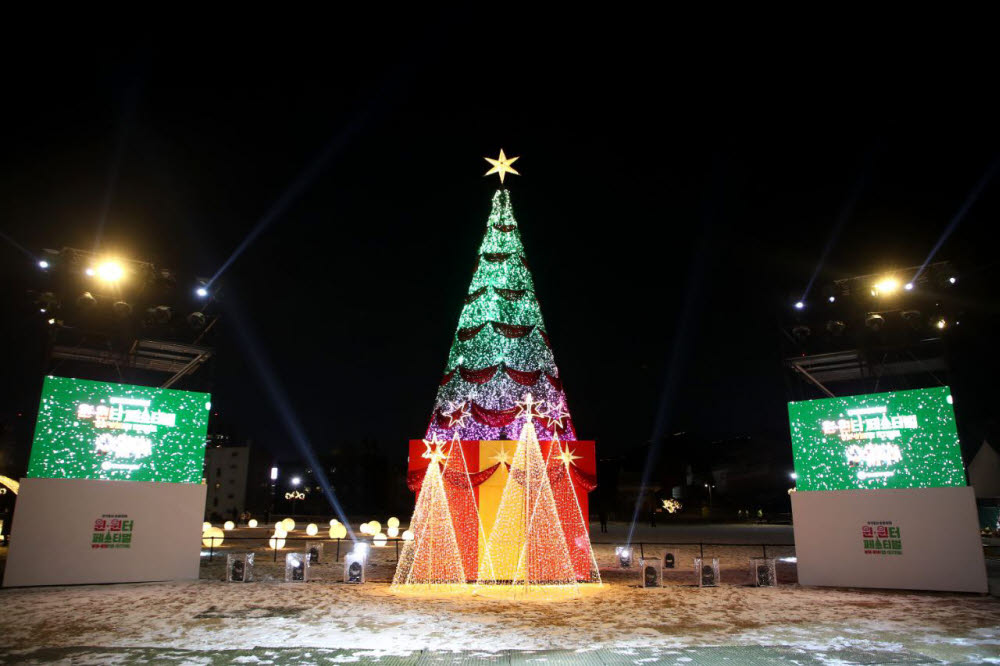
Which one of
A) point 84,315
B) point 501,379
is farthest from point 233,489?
point 501,379

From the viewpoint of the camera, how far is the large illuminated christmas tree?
12945 millimetres

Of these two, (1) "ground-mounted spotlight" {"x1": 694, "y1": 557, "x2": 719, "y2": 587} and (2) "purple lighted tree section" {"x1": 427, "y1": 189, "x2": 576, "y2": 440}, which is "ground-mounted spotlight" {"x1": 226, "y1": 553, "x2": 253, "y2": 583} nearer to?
(2) "purple lighted tree section" {"x1": 427, "y1": 189, "x2": 576, "y2": 440}

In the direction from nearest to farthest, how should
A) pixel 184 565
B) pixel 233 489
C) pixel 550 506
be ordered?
pixel 550 506
pixel 184 565
pixel 233 489

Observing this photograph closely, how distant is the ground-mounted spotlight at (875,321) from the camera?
14.5 m

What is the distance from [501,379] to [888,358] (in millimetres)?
9882

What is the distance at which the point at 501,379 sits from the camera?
13.0 meters

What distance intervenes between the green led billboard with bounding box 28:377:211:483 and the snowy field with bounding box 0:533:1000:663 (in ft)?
7.64

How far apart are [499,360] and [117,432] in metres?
7.82

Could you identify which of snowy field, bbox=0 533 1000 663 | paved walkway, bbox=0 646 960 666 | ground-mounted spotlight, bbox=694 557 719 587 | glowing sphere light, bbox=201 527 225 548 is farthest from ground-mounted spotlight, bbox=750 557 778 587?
glowing sphere light, bbox=201 527 225 548

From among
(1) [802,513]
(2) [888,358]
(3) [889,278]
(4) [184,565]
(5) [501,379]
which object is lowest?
(4) [184,565]

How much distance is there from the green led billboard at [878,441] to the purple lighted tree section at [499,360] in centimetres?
489

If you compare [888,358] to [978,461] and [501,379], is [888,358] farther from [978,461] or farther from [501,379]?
[978,461]

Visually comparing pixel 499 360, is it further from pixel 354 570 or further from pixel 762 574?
pixel 762 574

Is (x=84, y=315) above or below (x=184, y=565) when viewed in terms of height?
above
